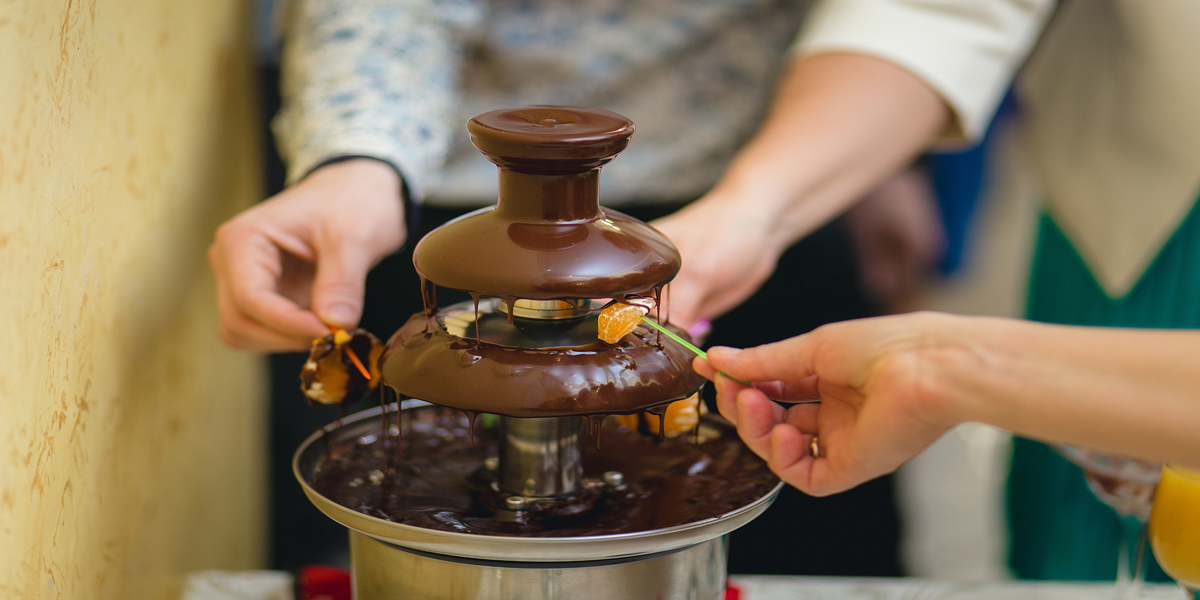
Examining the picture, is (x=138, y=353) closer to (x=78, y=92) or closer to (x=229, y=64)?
(x=78, y=92)

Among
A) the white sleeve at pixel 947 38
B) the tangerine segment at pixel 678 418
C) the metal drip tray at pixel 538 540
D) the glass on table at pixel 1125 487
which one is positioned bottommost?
the glass on table at pixel 1125 487

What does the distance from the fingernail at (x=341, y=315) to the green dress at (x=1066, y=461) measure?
0.90 m

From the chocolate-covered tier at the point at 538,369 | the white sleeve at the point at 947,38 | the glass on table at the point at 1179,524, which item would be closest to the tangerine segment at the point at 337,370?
the chocolate-covered tier at the point at 538,369

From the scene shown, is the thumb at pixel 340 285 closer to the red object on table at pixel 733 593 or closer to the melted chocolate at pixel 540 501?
the melted chocolate at pixel 540 501

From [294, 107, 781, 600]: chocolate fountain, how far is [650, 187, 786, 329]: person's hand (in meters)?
0.29

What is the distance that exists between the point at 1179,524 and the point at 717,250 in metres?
0.51

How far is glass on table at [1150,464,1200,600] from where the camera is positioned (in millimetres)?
811

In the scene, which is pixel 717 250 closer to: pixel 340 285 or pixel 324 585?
pixel 340 285

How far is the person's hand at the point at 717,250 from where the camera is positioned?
103 centimetres

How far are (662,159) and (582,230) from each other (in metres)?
0.82

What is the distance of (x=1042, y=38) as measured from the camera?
1.47 m

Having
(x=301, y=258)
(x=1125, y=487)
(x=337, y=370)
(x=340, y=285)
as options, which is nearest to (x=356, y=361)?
(x=337, y=370)

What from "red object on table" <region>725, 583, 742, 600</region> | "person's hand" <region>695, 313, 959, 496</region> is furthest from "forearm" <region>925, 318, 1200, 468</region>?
"red object on table" <region>725, 583, 742, 600</region>

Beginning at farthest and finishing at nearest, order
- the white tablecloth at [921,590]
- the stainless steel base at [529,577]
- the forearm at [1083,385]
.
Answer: the white tablecloth at [921,590] < the stainless steel base at [529,577] < the forearm at [1083,385]
